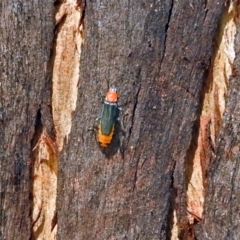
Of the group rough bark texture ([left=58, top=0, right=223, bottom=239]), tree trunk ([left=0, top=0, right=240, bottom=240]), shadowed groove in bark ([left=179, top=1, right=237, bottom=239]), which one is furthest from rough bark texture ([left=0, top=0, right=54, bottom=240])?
shadowed groove in bark ([left=179, top=1, right=237, bottom=239])

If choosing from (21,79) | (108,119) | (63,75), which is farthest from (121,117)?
(21,79)

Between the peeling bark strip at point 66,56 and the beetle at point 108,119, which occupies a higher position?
the peeling bark strip at point 66,56

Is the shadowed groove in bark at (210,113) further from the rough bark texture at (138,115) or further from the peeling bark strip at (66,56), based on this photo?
the peeling bark strip at (66,56)

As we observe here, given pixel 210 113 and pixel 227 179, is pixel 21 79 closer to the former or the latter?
pixel 210 113

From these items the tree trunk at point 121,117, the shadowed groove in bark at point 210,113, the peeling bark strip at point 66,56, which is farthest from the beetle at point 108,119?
the shadowed groove in bark at point 210,113

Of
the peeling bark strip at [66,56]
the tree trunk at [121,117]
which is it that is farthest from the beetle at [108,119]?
the peeling bark strip at [66,56]
